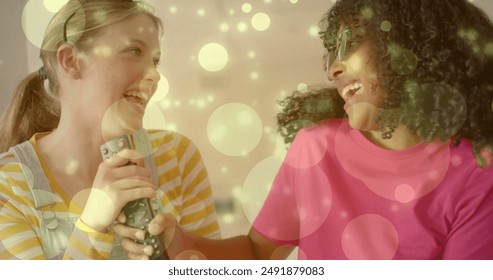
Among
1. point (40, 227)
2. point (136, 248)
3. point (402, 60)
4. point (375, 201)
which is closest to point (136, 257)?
point (136, 248)

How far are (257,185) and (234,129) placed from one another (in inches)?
3.4

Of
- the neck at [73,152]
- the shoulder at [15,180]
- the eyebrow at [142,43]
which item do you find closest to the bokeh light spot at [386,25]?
the eyebrow at [142,43]

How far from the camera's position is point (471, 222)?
26.5 inches

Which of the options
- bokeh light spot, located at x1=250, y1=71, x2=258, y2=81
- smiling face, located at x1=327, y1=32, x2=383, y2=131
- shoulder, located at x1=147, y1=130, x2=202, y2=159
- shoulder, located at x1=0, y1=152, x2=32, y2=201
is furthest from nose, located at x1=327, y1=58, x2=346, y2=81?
shoulder, located at x1=0, y1=152, x2=32, y2=201

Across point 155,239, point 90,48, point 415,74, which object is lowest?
point 155,239

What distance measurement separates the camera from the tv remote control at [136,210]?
0.67 metres

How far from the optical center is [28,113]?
2.40 ft

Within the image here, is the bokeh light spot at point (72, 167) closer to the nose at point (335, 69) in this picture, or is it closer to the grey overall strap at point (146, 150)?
the grey overall strap at point (146, 150)

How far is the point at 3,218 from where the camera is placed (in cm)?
69

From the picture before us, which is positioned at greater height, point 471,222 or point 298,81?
point 298,81

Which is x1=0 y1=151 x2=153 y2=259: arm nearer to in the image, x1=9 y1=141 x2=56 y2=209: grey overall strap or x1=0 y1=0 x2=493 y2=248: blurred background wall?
x1=9 y1=141 x2=56 y2=209: grey overall strap
